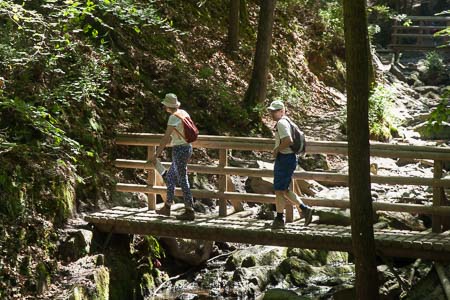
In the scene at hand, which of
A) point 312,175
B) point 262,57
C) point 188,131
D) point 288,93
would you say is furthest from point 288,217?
point 288,93

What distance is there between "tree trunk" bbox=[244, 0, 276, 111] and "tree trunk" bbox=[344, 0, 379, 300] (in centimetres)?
940

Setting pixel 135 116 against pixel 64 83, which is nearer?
pixel 64 83

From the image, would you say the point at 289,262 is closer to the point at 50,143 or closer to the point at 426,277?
the point at 426,277


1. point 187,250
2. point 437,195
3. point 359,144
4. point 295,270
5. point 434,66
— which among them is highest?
point 434,66

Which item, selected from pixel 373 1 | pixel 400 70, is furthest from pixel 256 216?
pixel 373 1

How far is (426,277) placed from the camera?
363 inches

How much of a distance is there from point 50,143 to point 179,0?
10622 mm

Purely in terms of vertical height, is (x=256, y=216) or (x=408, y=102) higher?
(x=408, y=102)

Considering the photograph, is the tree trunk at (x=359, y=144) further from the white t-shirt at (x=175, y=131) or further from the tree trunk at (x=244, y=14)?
the tree trunk at (x=244, y=14)

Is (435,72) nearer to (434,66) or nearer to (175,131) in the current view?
(434,66)

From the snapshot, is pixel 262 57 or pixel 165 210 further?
pixel 262 57

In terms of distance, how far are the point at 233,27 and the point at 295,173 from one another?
33.7 ft

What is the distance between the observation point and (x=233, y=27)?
65.7 ft

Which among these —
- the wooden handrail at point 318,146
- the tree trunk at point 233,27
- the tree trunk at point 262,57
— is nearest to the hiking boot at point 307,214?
the wooden handrail at point 318,146
